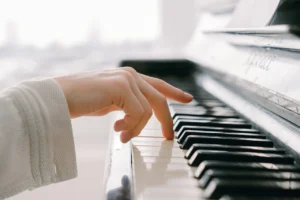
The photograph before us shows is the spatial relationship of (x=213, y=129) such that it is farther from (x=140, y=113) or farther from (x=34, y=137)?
(x=34, y=137)

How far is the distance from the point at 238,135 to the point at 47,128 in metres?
0.29

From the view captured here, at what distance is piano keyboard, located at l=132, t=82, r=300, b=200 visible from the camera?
0.57 metres

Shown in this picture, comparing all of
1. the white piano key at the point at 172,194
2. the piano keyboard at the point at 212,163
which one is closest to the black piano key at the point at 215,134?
the piano keyboard at the point at 212,163

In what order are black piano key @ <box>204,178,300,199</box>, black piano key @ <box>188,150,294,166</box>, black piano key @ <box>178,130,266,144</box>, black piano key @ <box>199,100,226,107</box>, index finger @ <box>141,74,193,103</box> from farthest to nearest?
black piano key @ <box>199,100,226,107</box> < index finger @ <box>141,74,193,103</box> < black piano key @ <box>178,130,266,144</box> < black piano key @ <box>188,150,294,166</box> < black piano key @ <box>204,178,300,199</box>

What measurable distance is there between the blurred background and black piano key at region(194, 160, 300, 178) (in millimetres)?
1449

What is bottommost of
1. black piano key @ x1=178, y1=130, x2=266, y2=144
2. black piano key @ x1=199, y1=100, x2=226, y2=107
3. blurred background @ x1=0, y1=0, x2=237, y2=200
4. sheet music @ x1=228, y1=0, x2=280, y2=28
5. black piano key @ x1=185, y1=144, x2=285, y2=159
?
blurred background @ x1=0, y1=0, x2=237, y2=200

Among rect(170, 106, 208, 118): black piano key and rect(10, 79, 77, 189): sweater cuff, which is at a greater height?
rect(10, 79, 77, 189): sweater cuff

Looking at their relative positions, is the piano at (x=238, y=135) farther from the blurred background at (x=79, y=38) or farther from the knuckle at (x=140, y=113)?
the blurred background at (x=79, y=38)

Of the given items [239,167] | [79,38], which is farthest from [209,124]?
[79,38]

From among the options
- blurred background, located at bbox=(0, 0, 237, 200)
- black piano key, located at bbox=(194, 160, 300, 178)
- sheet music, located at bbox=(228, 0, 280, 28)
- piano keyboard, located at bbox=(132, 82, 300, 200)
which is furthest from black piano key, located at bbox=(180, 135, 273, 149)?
blurred background, located at bbox=(0, 0, 237, 200)

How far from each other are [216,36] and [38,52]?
121 centimetres

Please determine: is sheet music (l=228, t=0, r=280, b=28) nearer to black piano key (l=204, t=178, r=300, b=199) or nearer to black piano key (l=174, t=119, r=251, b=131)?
black piano key (l=174, t=119, r=251, b=131)

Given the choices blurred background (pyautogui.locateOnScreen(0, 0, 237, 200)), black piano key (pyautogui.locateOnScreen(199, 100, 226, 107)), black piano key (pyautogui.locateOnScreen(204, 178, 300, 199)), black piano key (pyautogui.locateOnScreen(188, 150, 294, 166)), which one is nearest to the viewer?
black piano key (pyautogui.locateOnScreen(204, 178, 300, 199))

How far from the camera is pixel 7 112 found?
27.3 inches
